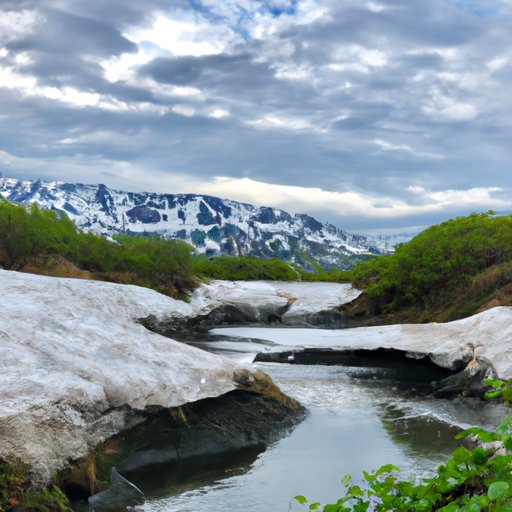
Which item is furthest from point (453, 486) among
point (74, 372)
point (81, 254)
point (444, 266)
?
point (81, 254)

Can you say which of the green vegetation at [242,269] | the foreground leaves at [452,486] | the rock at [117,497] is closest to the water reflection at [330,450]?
the rock at [117,497]

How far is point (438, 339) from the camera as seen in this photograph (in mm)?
30438

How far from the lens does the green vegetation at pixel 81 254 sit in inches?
2096

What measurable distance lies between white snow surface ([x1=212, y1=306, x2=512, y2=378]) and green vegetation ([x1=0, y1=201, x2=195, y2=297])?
20.6 m

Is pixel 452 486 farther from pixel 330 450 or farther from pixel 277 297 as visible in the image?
pixel 277 297

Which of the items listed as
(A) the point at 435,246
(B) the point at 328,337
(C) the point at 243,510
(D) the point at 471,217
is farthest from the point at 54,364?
(D) the point at 471,217

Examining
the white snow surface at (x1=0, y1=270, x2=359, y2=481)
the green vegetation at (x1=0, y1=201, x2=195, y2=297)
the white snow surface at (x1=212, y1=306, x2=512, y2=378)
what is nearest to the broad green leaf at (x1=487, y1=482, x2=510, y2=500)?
the white snow surface at (x1=0, y1=270, x2=359, y2=481)

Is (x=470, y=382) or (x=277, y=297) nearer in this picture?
(x=470, y=382)

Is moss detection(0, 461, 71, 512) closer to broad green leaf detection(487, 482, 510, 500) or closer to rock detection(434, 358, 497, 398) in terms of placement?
broad green leaf detection(487, 482, 510, 500)

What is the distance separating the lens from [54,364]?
12242 mm

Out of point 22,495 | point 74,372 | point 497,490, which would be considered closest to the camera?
point 497,490

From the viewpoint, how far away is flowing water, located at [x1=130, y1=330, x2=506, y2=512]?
Answer: 41.4ft

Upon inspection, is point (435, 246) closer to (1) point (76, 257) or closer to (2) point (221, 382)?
(1) point (76, 257)

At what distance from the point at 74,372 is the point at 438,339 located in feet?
74.3
